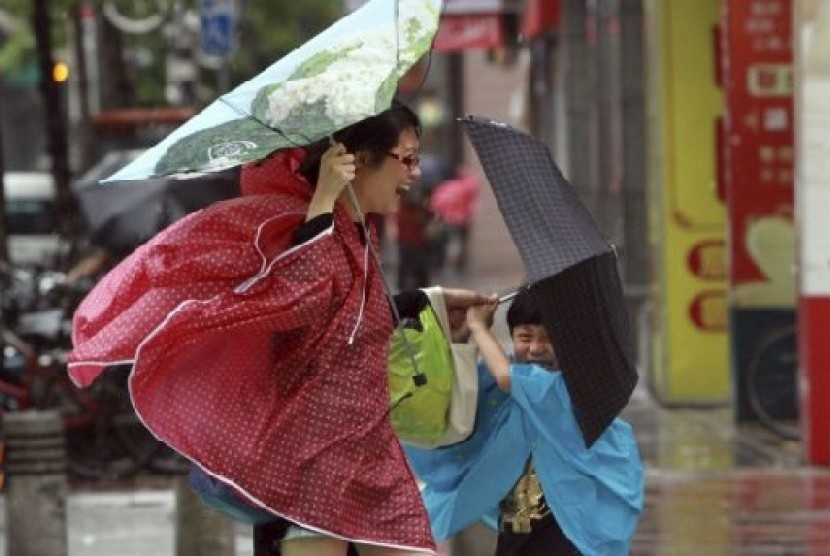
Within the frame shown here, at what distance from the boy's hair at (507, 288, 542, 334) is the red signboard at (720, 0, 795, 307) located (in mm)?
8585

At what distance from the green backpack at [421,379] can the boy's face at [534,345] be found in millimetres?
420

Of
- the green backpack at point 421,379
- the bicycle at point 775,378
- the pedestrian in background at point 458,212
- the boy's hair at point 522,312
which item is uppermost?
the boy's hair at point 522,312

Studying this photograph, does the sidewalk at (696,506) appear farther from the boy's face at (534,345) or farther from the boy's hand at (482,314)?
Result: the boy's hand at (482,314)

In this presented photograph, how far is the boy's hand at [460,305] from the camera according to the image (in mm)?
6594

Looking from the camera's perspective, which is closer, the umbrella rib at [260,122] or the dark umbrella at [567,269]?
the umbrella rib at [260,122]

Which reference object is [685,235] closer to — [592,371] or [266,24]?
[592,371]

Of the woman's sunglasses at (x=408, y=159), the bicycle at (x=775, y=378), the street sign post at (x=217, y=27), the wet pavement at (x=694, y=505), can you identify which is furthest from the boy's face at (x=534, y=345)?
the street sign post at (x=217, y=27)

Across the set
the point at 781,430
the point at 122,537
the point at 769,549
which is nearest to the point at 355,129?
the point at 769,549

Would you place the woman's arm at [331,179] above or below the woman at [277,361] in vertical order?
above

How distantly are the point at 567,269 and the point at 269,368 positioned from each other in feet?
2.76

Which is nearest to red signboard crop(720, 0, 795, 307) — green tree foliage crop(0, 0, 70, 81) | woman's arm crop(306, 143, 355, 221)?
woman's arm crop(306, 143, 355, 221)

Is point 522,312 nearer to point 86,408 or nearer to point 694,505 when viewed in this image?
point 694,505

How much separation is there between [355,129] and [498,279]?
1229 inches

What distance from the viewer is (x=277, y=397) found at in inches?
227
